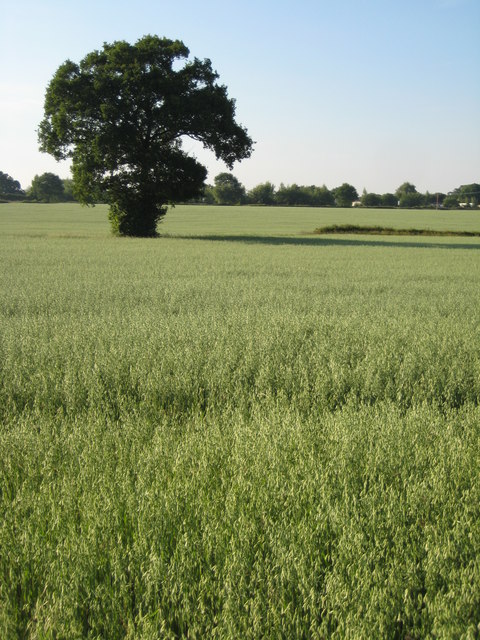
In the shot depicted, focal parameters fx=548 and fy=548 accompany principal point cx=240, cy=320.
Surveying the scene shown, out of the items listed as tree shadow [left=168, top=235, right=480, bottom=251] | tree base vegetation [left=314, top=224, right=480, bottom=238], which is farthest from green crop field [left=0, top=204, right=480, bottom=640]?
tree base vegetation [left=314, top=224, right=480, bottom=238]

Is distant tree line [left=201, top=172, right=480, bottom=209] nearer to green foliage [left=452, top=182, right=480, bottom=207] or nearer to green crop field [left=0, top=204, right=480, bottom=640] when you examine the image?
green foliage [left=452, top=182, right=480, bottom=207]

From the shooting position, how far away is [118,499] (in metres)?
2.62

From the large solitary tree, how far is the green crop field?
78.9 ft

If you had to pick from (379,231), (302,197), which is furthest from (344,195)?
(379,231)

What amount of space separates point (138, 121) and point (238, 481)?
29633 millimetres

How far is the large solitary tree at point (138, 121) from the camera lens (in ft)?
92.9

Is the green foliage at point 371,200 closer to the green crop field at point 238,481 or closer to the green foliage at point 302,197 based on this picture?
the green foliage at point 302,197

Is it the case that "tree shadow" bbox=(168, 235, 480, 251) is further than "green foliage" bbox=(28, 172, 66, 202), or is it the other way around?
"green foliage" bbox=(28, 172, 66, 202)

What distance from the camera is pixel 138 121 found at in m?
29.5

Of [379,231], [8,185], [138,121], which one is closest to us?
[138,121]

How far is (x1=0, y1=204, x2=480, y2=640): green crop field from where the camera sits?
198 cm

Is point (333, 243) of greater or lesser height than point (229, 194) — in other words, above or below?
below

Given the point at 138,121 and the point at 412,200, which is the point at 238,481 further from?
the point at 412,200

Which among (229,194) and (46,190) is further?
(229,194)
